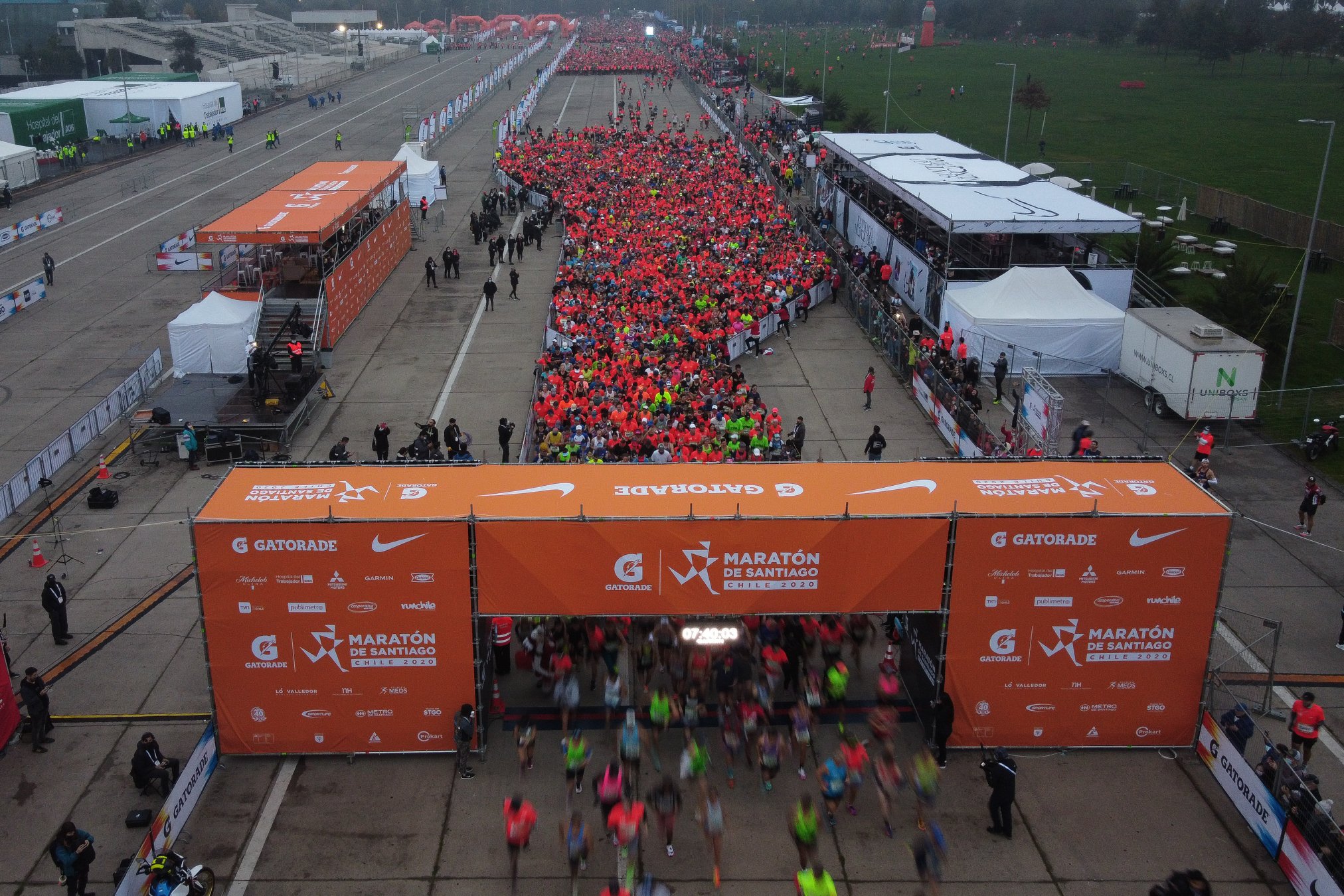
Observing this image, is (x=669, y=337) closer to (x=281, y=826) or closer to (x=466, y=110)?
(x=281, y=826)

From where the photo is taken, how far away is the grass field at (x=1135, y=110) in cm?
6731

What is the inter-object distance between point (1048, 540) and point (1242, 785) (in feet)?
12.6

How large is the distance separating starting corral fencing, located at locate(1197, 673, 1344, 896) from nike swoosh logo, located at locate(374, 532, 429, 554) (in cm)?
1075

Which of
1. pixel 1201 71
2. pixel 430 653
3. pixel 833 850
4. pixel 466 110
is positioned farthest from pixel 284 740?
pixel 1201 71

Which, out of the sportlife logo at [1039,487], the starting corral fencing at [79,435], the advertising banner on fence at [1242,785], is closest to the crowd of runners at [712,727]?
the sportlife logo at [1039,487]

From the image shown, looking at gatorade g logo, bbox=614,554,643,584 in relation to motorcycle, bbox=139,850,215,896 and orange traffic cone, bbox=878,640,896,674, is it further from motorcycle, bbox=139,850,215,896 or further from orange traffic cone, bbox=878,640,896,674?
motorcycle, bbox=139,850,215,896

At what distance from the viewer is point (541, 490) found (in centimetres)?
1509

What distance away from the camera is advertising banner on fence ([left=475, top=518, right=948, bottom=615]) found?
1429 cm

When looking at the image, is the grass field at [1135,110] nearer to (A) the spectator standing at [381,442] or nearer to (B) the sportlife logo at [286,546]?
(A) the spectator standing at [381,442]

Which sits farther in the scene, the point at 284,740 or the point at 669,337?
the point at 669,337

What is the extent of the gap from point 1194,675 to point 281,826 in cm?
1216

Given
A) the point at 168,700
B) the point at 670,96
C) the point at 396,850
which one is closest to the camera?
the point at 396,850

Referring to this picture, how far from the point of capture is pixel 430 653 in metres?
14.6

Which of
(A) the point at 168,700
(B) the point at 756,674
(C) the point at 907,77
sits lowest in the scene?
(A) the point at 168,700
